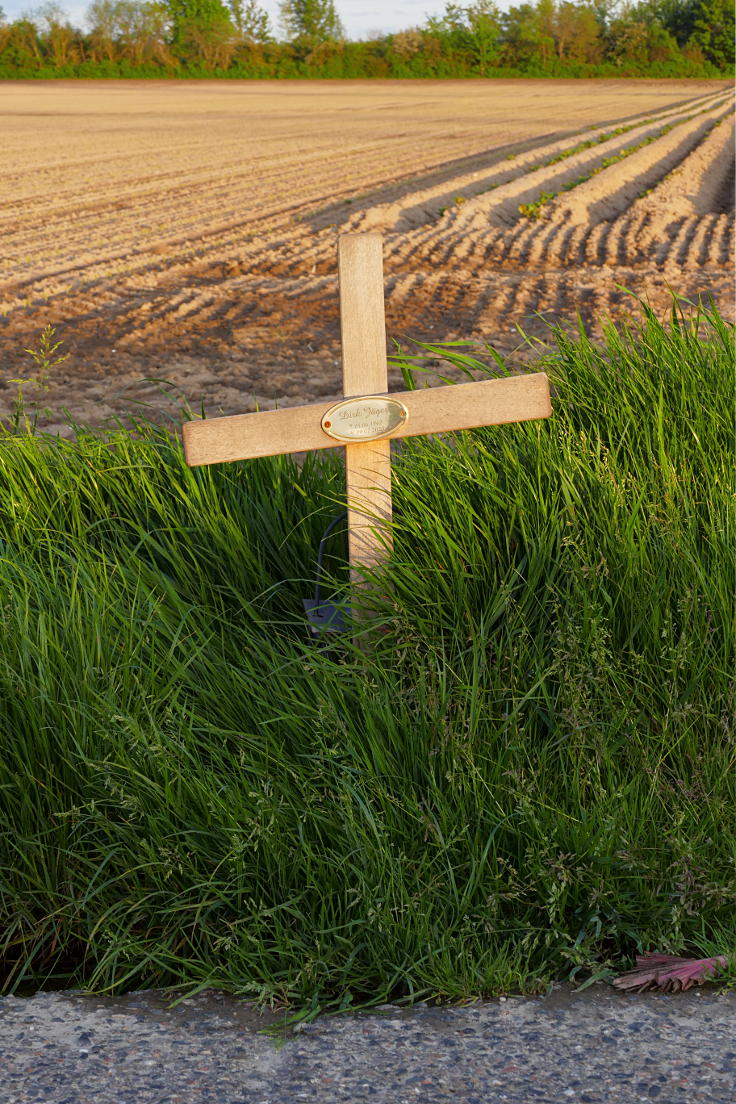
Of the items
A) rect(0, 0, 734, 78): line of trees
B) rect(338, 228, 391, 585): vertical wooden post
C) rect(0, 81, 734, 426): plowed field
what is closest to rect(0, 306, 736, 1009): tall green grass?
rect(338, 228, 391, 585): vertical wooden post

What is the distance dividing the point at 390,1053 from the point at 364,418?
1758 millimetres

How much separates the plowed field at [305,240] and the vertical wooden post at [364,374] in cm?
74

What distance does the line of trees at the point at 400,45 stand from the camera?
251 ft

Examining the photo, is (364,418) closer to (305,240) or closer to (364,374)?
(364,374)

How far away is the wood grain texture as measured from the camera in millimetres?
3000

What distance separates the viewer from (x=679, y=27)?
263ft

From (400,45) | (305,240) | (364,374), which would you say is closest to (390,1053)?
(364,374)

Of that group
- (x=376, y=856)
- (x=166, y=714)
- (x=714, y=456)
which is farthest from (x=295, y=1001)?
(x=714, y=456)

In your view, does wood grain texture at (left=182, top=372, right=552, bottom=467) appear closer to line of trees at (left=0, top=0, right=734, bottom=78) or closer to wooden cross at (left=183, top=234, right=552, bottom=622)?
wooden cross at (left=183, top=234, right=552, bottom=622)

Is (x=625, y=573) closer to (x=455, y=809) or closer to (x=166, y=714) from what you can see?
(x=455, y=809)

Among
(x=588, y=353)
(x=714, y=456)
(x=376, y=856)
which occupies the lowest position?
(x=376, y=856)

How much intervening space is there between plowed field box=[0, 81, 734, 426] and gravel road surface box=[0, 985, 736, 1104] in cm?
228

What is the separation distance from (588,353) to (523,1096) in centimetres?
287

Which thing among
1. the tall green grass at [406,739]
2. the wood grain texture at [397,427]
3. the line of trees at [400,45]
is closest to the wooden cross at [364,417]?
the wood grain texture at [397,427]
